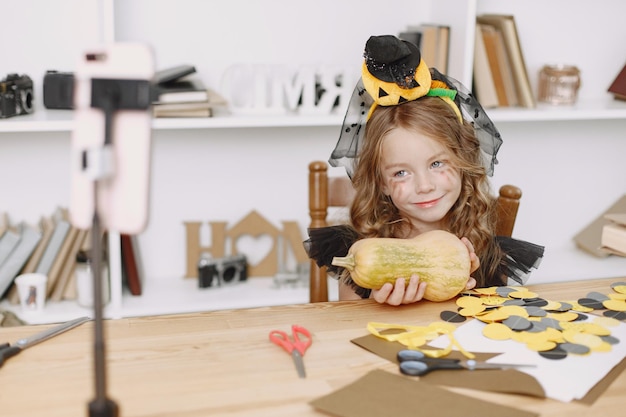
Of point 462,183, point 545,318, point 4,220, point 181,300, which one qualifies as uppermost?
point 462,183

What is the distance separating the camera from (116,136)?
0.66 m

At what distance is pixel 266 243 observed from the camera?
2.67 m

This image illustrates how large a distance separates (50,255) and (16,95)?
49cm

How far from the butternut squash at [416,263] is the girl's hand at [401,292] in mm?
15

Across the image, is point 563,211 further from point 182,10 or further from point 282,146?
point 182,10

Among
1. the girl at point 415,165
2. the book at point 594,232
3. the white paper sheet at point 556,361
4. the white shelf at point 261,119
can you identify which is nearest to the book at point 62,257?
the white shelf at point 261,119

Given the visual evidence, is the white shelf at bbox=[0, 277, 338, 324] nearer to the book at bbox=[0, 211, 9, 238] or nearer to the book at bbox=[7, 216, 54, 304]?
the book at bbox=[7, 216, 54, 304]

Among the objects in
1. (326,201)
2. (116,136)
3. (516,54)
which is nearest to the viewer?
(116,136)

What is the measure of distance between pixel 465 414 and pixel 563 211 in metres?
2.20

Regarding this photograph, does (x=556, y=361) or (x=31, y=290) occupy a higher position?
(x=556, y=361)

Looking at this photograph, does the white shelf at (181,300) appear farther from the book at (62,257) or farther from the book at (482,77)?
the book at (482,77)

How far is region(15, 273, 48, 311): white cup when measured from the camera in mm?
2295

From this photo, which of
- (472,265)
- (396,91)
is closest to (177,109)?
(396,91)

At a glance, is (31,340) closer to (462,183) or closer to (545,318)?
(545,318)
